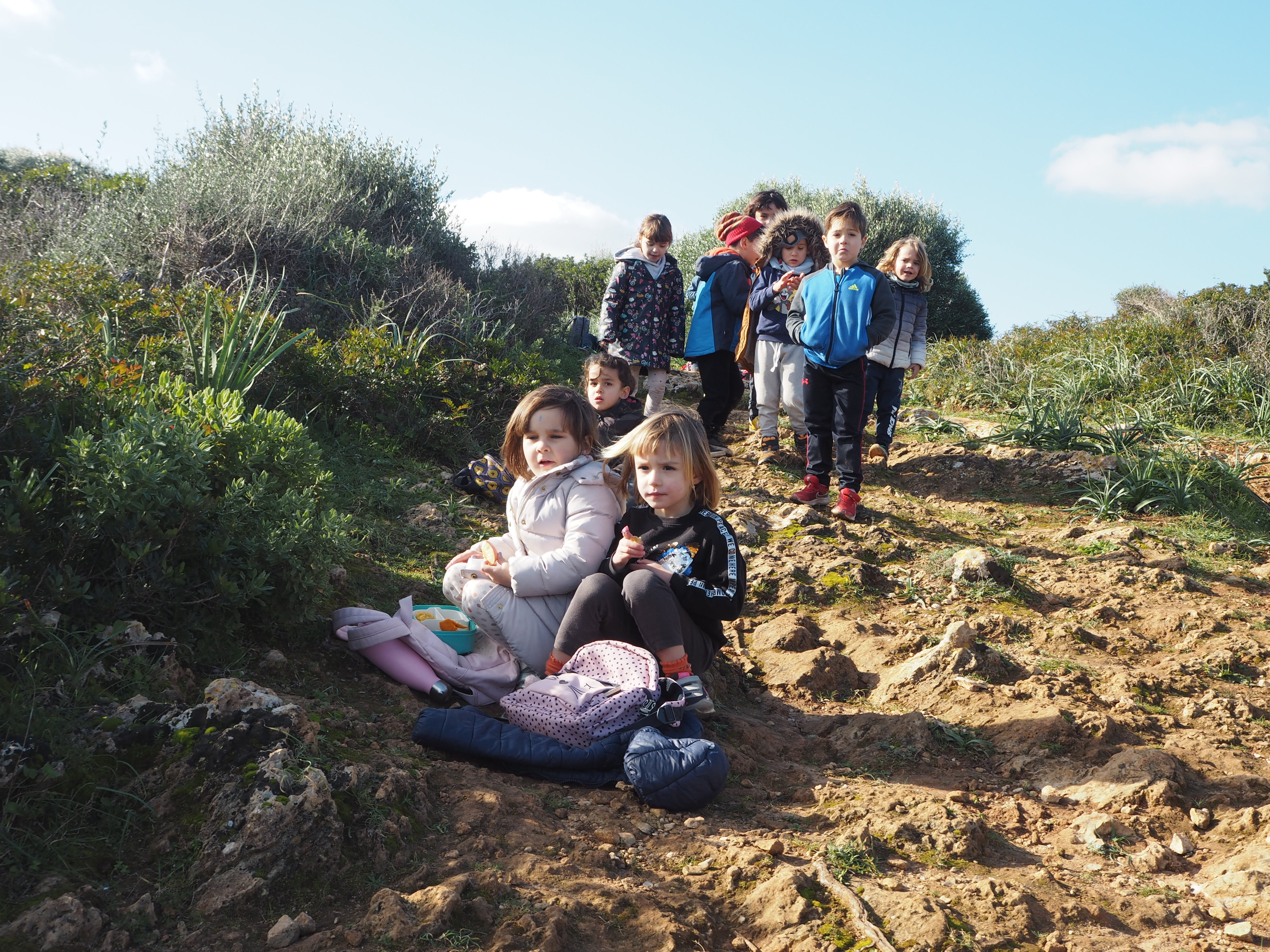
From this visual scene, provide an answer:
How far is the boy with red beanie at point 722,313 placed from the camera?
741cm

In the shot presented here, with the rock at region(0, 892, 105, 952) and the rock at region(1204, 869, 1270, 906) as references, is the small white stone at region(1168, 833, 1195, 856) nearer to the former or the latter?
the rock at region(1204, 869, 1270, 906)

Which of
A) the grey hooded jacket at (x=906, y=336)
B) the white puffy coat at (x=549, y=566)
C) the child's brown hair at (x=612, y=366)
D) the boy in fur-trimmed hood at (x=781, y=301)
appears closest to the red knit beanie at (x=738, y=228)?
the boy in fur-trimmed hood at (x=781, y=301)

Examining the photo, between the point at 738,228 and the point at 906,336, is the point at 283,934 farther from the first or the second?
the point at 738,228

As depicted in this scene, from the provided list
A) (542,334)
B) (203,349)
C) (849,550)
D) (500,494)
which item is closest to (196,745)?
(203,349)

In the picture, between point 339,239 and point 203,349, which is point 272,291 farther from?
point 203,349

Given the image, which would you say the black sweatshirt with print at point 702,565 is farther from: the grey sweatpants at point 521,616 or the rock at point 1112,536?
the rock at point 1112,536

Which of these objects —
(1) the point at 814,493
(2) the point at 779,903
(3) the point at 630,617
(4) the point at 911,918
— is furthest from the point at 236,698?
(1) the point at 814,493

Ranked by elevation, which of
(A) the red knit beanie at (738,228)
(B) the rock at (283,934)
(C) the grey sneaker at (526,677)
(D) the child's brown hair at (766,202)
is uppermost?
(D) the child's brown hair at (766,202)

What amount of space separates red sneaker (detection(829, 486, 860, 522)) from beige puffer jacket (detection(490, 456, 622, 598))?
276 centimetres

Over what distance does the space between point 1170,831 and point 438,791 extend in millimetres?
2136

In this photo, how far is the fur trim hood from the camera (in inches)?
271

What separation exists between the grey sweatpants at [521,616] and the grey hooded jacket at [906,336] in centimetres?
399

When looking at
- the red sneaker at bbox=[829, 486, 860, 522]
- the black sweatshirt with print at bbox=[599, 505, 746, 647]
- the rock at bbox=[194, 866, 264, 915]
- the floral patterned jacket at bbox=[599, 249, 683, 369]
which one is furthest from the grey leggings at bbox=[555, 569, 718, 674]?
the floral patterned jacket at bbox=[599, 249, 683, 369]

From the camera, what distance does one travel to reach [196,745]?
2.29 metres
